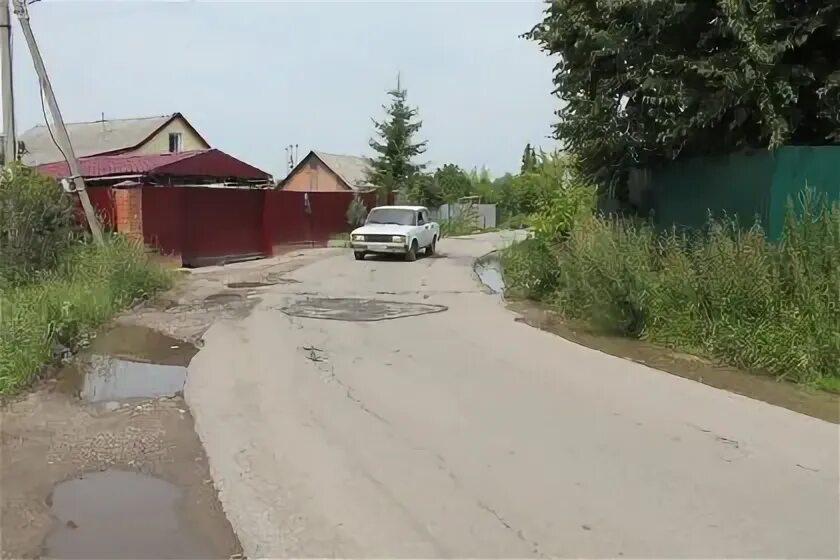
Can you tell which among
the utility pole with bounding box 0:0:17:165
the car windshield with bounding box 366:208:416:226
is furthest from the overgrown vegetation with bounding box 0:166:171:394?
the car windshield with bounding box 366:208:416:226

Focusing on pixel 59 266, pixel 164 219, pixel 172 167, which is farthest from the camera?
pixel 172 167

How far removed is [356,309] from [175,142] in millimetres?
34744

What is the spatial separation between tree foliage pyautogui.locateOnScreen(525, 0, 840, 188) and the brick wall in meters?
11.4

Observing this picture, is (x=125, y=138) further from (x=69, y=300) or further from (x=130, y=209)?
(x=69, y=300)

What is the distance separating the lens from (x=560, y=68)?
498 inches

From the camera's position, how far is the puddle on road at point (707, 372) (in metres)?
7.07

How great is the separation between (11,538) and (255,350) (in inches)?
211

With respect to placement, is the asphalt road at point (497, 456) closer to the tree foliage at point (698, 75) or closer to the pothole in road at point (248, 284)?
the tree foliage at point (698, 75)

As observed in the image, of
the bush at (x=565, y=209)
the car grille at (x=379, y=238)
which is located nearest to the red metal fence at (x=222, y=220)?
the car grille at (x=379, y=238)

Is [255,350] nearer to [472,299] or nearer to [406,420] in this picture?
[406,420]

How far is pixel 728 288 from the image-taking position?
8.79 meters

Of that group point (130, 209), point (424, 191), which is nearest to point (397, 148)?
point (424, 191)

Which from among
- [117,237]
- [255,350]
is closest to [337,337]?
[255,350]

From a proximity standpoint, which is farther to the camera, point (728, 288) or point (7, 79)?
point (7, 79)
